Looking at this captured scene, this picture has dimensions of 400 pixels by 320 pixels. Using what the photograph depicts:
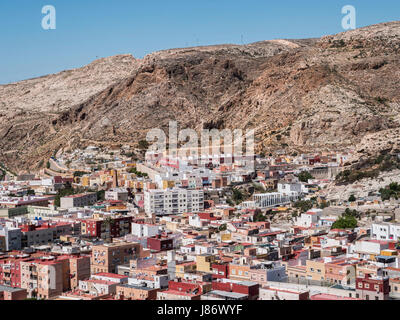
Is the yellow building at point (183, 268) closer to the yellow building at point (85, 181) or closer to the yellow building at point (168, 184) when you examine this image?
the yellow building at point (168, 184)

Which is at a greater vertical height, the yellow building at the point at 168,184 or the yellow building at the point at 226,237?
the yellow building at the point at 168,184

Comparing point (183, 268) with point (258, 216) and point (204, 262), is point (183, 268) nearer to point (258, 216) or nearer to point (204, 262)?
point (204, 262)

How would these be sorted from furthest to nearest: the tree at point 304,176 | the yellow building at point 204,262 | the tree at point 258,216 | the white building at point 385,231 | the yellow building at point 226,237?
1. the tree at point 304,176
2. the tree at point 258,216
3. the yellow building at point 226,237
4. the white building at point 385,231
5. the yellow building at point 204,262

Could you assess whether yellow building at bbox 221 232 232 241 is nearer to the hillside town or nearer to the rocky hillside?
the hillside town

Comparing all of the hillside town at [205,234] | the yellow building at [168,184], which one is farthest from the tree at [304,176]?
the yellow building at [168,184]

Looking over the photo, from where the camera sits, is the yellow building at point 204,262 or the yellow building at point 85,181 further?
the yellow building at point 85,181

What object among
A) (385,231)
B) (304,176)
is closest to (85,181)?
(304,176)

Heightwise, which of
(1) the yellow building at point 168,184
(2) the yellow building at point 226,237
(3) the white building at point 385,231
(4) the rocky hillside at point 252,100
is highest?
(4) the rocky hillside at point 252,100
